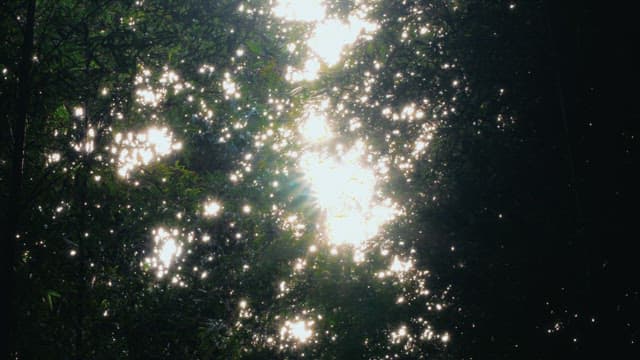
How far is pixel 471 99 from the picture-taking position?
3965 mm

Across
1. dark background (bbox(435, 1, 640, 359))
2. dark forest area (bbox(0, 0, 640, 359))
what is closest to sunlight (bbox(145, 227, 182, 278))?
dark forest area (bbox(0, 0, 640, 359))

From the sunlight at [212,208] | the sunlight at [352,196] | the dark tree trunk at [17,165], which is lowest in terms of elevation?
the dark tree trunk at [17,165]

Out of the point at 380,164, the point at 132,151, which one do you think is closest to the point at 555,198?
the point at 380,164

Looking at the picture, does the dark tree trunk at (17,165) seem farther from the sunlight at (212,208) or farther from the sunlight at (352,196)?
the sunlight at (212,208)

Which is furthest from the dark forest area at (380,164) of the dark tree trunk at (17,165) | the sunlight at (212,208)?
the sunlight at (212,208)

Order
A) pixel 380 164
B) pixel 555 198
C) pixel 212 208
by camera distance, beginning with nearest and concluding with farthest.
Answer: pixel 555 198 < pixel 380 164 < pixel 212 208

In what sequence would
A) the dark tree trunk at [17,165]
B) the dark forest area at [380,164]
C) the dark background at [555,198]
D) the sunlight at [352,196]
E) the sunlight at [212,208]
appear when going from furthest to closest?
the sunlight at [212,208]
the sunlight at [352,196]
the dark background at [555,198]
the dark forest area at [380,164]
the dark tree trunk at [17,165]

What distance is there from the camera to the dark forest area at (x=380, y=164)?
10.4ft

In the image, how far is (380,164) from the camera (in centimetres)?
448

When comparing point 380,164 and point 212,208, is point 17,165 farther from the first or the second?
point 212,208

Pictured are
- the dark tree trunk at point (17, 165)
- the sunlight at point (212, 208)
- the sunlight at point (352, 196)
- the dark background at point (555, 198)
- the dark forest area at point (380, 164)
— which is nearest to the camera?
the dark tree trunk at point (17, 165)

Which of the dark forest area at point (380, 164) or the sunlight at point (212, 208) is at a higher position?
the sunlight at point (212, 208)

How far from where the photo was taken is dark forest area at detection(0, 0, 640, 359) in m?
3.17

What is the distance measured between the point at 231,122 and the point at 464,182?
4040mm
